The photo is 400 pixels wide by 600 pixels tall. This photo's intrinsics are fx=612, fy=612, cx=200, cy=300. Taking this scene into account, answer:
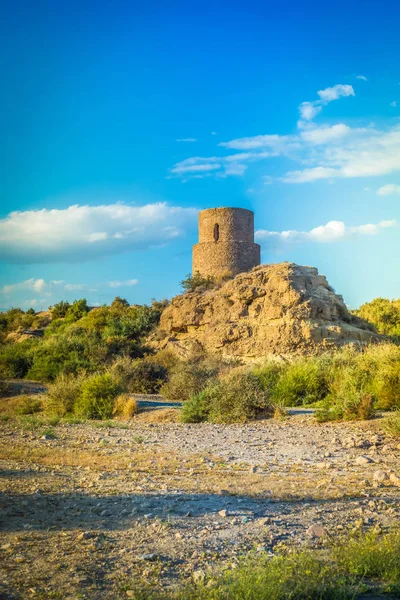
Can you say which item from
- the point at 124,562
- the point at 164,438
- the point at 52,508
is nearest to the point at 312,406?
the point at 164,438

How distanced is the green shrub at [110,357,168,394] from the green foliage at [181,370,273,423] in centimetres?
555

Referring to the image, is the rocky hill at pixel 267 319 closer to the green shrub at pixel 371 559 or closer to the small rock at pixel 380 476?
the small rock at pixel 380 476

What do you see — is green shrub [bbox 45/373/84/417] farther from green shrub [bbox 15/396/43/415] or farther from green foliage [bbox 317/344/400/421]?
green foliage [bbox 317/344/400/421]

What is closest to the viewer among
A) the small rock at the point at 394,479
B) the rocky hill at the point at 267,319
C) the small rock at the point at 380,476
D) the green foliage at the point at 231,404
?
the small rock at the point at 394,479

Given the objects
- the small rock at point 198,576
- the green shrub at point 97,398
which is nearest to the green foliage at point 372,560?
the small rock at point 198,576

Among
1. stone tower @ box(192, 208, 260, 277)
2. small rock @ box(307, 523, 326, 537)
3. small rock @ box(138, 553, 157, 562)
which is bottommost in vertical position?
small rock @ box(138, 553, 157, 562)

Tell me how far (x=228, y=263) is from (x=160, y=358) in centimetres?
1339

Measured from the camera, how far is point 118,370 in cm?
1859

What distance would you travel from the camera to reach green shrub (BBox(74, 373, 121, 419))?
14.6 m

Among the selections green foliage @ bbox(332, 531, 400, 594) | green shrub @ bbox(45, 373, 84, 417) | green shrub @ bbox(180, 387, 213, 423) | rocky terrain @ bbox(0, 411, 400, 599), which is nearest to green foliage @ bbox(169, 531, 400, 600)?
green foliage @ bbox(332, 531, 400, 594)

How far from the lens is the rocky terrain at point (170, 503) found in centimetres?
414

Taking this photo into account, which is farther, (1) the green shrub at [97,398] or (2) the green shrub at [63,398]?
(2) the green shrub at [63,398]

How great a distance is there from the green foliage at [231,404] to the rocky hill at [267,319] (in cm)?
789

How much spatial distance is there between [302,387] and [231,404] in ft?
9.11
